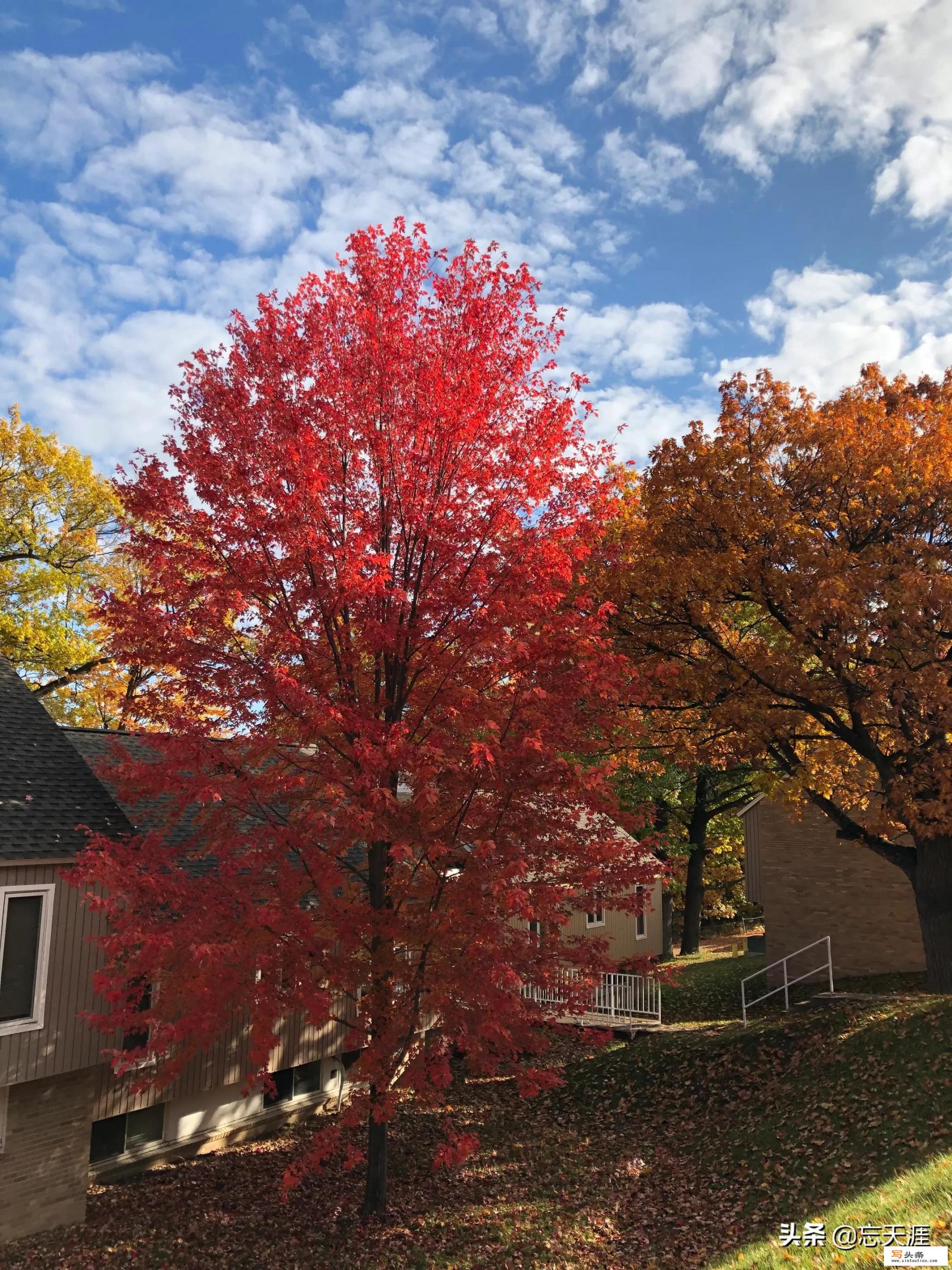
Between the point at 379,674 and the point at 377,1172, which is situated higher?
the point at 379,674

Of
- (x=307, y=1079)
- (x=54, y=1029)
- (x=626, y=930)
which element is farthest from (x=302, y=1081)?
(x=626, y=930)

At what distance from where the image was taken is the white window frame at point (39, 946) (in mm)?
11062

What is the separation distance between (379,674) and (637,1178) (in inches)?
356

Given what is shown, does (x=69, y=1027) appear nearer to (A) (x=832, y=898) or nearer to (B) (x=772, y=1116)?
(B) (x=772, y=1116)

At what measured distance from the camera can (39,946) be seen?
37.9ft

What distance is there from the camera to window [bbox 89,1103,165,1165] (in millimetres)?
13312

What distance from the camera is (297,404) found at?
1085 centimetres

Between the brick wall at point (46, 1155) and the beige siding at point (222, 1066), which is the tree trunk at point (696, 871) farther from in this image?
the brick wall at point (46, 1155)

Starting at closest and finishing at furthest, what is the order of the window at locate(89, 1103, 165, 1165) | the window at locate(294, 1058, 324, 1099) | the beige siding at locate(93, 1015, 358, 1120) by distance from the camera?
the beige siding at locate(93, 1015, 358, 1120) → the window at locate(89, 1103, 165, 1165) → the window at locate(294, 1058, 324, 1099)

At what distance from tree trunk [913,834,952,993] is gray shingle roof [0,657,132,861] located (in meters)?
15.0

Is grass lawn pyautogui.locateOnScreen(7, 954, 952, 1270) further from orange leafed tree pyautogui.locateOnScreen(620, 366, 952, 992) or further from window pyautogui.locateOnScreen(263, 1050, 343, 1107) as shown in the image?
orange leafed tree pyautogui.locateOnScreen(620, 366, 952, 992)

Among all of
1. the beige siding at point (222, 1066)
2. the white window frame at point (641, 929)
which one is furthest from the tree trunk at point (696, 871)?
the beige siding at point (222, 1066)

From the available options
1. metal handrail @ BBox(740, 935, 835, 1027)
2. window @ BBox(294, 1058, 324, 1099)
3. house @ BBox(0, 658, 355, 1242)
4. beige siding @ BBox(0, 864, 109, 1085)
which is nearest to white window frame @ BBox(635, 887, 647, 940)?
metal handrail @ BBox(740, 935, 835, 1027)

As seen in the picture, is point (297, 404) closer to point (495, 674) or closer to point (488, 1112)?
point (495, 674)
